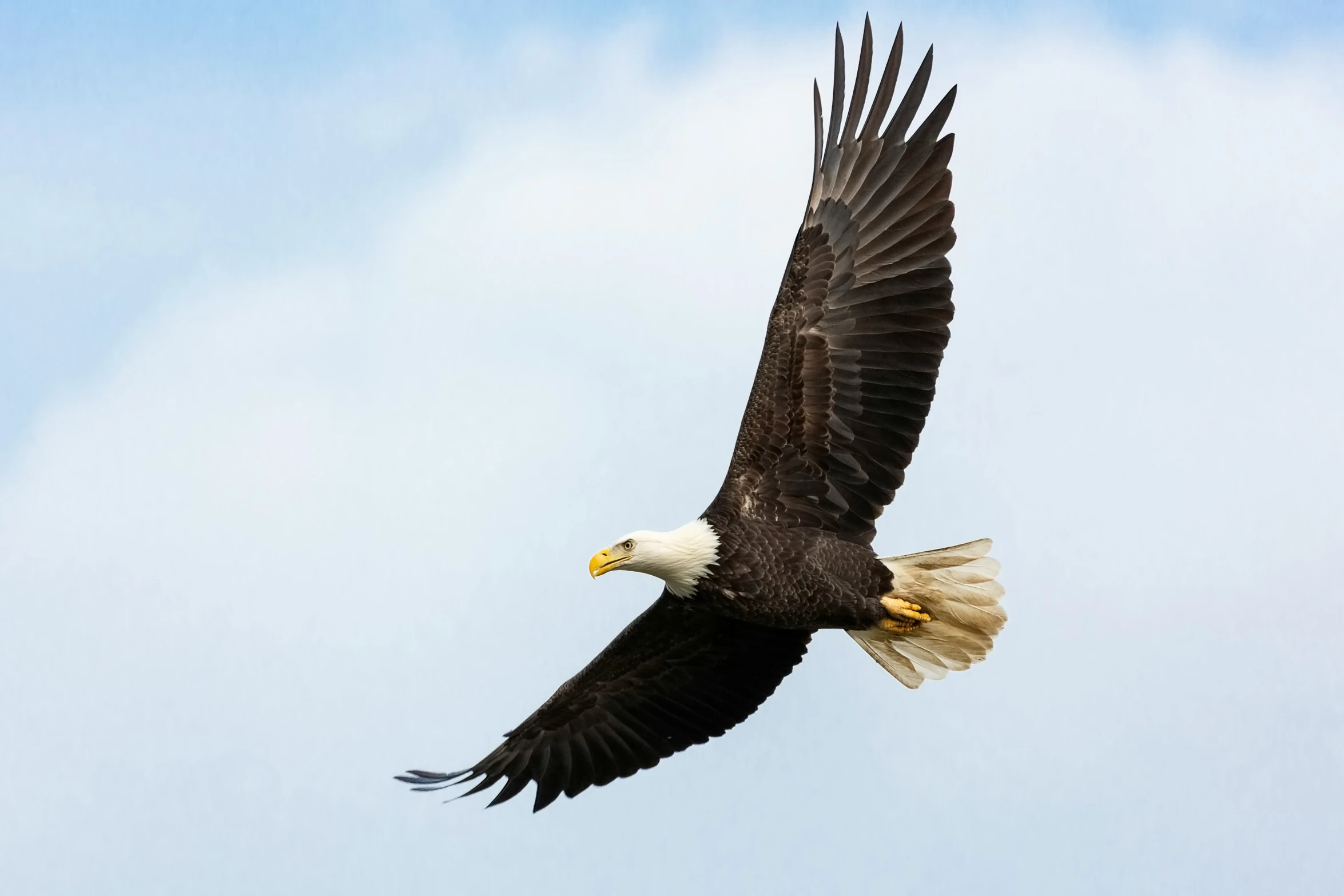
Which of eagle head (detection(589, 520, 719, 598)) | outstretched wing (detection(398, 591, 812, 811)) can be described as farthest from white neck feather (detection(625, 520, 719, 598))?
outstretched wing (detection(398, 591, 812, 811))

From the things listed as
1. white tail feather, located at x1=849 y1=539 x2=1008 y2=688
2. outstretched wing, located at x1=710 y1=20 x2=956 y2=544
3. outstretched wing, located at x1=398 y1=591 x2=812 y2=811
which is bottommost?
white tail feather, located at x1=849 y1=539 x2=1008 y2=688

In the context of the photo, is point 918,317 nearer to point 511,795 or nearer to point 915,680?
Answer: point 915,680

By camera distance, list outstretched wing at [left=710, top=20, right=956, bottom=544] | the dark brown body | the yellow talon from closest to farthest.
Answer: the dark brown body < outstretched wing at [left=710, top=20, right=956, bottom=544] < the yellow talon

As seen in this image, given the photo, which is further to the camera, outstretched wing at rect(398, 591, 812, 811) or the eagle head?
outstretched wing at rect(398, 591, 812, 811)

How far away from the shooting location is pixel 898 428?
38.6 ft

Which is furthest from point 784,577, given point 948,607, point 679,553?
point 948,607

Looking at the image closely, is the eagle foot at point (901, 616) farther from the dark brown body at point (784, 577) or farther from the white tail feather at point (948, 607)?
the dark brown body at point (784, 577)

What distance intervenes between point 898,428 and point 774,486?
77 cm

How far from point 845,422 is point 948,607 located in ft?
4.43

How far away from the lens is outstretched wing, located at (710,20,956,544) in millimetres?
11758

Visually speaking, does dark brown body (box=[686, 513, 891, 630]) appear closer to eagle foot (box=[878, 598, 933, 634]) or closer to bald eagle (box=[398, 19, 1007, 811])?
bald eagle (box=[398, 19, 1007, 811])

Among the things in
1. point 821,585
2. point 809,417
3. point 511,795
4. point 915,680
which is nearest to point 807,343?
point 809,417

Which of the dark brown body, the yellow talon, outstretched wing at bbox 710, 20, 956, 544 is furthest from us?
the yellow talon

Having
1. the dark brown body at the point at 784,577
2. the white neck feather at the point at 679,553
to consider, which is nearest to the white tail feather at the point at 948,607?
the dark brown body at the point at 784,577
